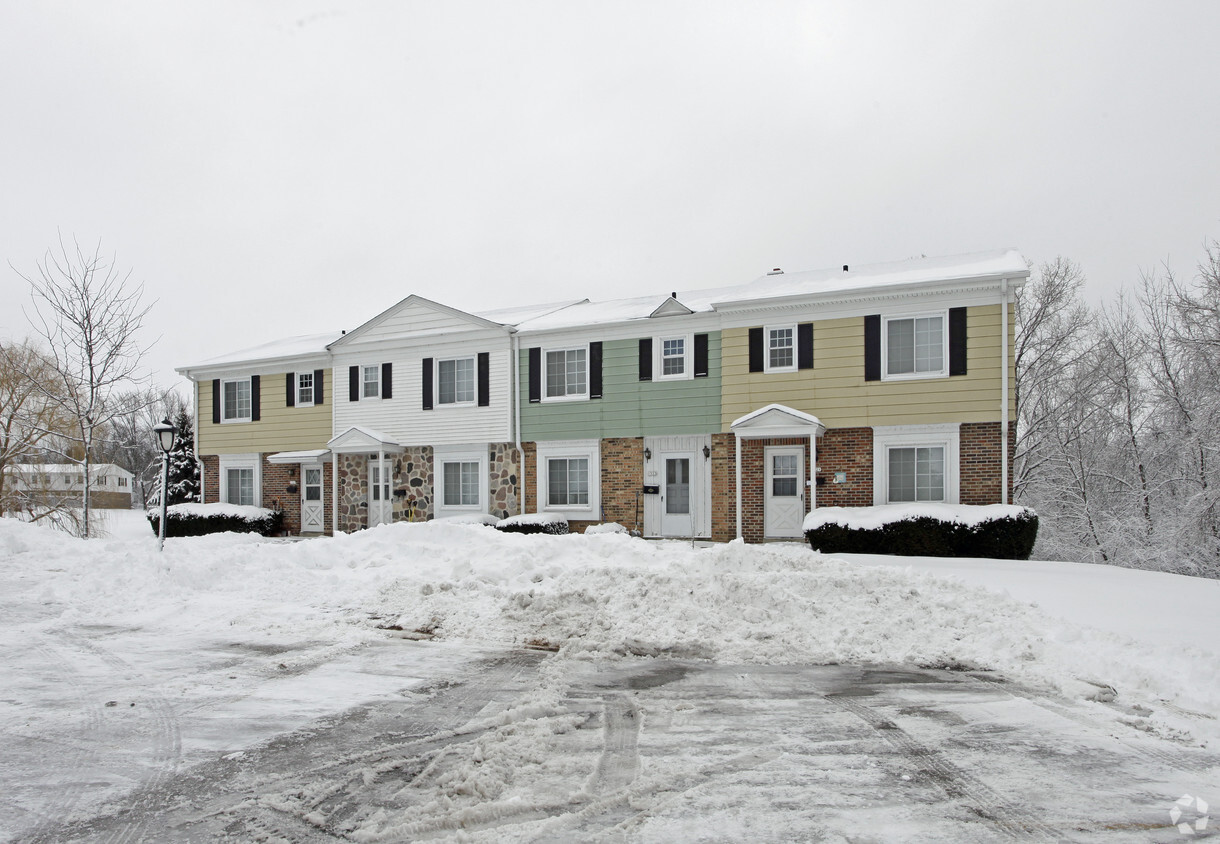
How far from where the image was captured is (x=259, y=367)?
79.0ft

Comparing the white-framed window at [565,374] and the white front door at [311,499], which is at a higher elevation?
the white-framed window at [565,374]

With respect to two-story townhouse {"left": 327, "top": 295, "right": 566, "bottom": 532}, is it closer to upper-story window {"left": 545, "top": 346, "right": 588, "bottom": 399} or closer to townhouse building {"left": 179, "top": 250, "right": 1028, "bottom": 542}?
townhouse building {"left": 179, "top": 250, "right": 1028, "bottom": 542}

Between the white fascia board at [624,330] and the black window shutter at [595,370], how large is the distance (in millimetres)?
251

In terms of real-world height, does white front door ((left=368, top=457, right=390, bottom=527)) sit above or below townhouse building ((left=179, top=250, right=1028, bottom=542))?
below

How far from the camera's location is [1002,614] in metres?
8.52

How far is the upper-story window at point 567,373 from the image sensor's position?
19.9 m

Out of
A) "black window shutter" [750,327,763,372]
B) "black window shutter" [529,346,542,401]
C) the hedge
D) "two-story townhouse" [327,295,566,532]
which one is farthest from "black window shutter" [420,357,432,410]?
the hedge

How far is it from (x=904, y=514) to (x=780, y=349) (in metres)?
4.73

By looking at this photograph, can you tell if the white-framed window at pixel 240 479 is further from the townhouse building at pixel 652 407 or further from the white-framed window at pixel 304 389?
the white-framed window at pixel 304 389

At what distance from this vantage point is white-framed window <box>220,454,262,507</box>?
950 inches

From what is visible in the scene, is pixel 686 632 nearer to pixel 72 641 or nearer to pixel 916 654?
pixel 916 654

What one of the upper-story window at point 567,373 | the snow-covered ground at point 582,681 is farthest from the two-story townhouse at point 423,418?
the snow-covered ground at point 582,681

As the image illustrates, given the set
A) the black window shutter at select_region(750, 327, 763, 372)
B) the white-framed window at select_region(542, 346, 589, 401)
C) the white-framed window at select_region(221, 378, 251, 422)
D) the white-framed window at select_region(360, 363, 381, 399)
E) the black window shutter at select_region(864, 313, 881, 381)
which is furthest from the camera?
the white-framed window at select_region(221, 378, 251, 422)

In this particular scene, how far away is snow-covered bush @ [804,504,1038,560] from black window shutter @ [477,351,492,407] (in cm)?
950
